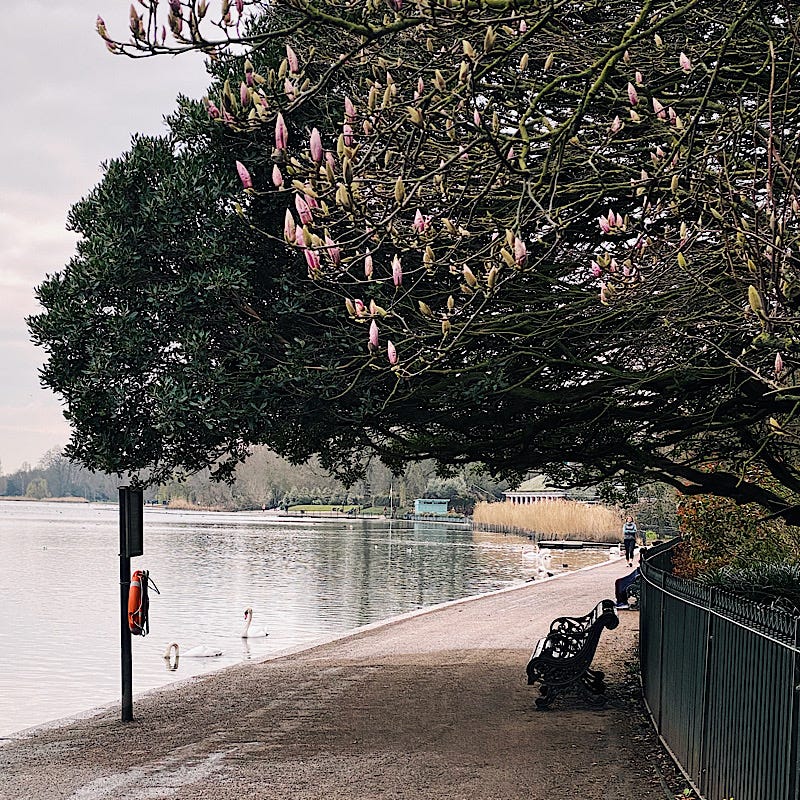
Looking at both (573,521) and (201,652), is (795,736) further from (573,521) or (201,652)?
(573,521)

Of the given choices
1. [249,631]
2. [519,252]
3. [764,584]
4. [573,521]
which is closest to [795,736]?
[519,252]

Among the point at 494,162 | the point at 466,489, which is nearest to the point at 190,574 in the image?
the point at 494,162

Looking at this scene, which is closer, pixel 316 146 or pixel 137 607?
pixel 316 146

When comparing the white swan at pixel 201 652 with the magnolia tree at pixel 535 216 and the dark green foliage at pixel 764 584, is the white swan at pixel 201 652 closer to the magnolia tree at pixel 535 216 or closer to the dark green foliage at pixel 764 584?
the magnolia tree at pixel 535 216

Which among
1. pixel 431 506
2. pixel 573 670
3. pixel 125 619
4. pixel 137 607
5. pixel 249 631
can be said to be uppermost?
pixel 137 607

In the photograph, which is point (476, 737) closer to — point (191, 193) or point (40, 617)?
point (191, 193)

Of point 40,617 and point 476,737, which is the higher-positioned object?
point 476,737

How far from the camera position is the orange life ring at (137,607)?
1238 centimetres

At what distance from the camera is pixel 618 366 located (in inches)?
421

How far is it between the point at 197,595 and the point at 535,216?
29220mm

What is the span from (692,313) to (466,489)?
104392mm

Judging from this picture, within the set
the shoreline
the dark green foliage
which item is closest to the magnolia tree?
the dark green foliage

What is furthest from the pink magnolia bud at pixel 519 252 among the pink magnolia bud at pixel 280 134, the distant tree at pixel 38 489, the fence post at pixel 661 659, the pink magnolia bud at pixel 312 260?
the distant tree at pixel 38 489

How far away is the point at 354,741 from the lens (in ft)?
36.1
